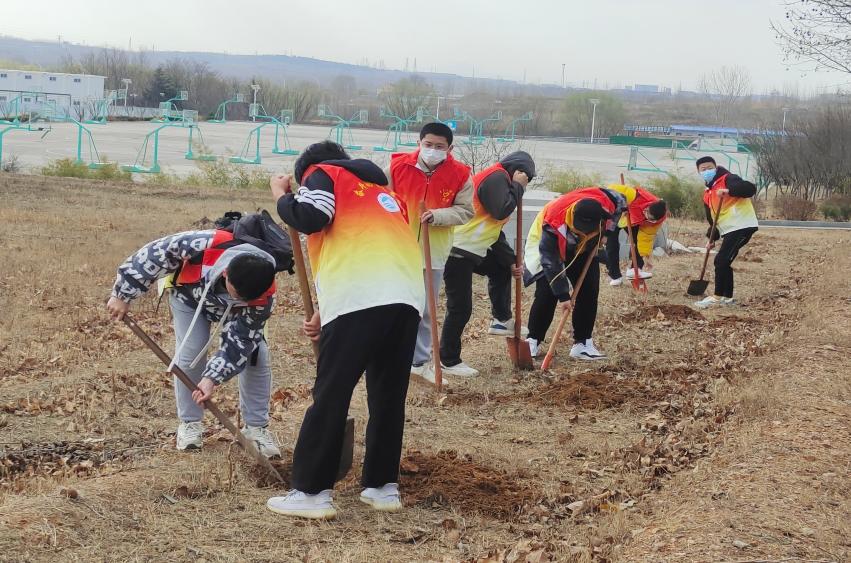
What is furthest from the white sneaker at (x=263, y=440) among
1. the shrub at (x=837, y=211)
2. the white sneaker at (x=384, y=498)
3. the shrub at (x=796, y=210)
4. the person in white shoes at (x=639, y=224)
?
the shrub at (x=837, y=211)

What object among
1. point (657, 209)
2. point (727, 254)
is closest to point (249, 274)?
point (657, 209)

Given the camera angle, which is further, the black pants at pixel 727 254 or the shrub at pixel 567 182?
the shrub at pixel 567 182

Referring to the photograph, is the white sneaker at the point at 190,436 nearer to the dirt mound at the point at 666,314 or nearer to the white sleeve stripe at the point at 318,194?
the white sleeve stripe at the point at 318,194

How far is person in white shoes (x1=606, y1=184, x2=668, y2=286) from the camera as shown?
38.2ft

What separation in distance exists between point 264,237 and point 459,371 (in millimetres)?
3207

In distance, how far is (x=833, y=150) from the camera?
104 feet

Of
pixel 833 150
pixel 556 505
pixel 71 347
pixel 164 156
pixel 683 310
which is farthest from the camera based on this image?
pixel 164 156

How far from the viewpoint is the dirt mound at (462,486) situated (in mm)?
5043

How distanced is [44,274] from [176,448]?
688 centimetres

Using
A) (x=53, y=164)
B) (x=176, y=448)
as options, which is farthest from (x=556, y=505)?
(x=53, y=164)

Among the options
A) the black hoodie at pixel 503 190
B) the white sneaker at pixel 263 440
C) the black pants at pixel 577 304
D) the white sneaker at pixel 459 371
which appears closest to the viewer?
the white sneaker at pixel 263 440

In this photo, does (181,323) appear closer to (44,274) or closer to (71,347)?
(71,347)

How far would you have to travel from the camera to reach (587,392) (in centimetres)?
740

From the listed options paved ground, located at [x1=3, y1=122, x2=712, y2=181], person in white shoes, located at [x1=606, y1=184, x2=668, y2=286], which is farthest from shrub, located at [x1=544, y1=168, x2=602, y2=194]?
person in white shoes, located at [x1=606, y1=184, x2=668, y2=286]
